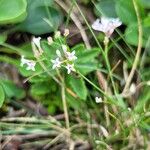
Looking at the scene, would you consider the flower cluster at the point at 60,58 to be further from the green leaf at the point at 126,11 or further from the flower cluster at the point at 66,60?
the green leaf at the point at 126,11

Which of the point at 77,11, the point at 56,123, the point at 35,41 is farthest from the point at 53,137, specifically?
the point at 77,11

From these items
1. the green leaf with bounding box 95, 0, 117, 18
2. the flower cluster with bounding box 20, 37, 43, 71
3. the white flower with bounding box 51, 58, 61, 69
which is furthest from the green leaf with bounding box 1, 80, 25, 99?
the green leaf with bounding box 95, 0, 117, 18

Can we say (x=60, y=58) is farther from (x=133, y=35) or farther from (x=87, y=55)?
(x=133, y=35)

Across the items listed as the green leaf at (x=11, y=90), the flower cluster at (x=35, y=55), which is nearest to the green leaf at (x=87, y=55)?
the flower cluster at (x=35, y=55)

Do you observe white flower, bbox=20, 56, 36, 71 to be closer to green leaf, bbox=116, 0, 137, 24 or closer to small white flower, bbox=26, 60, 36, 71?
small white flower, bbox=26, 60, 36, 71

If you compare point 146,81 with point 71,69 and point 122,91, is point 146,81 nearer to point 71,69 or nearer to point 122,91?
point 122,91

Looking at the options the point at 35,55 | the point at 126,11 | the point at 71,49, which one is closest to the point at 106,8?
the point at 126,11

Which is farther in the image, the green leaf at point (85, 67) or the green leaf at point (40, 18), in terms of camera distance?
the green leaf at point (40, 18)
